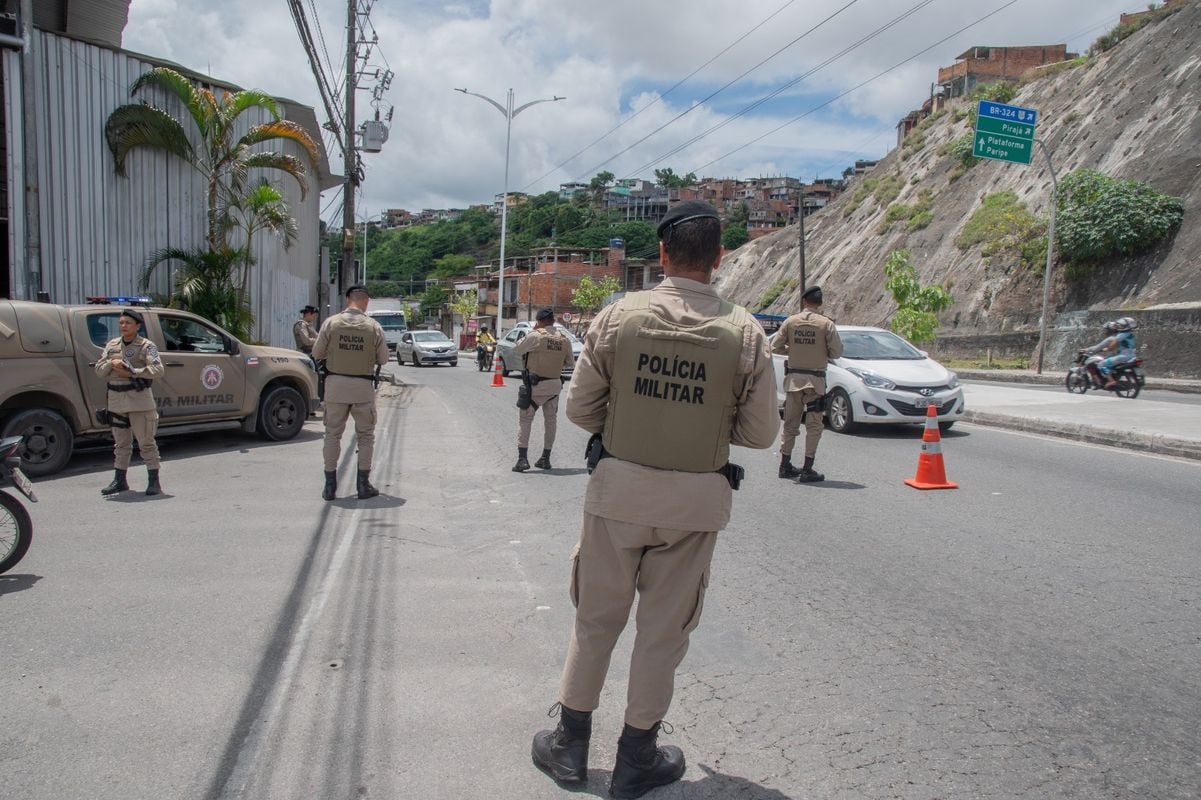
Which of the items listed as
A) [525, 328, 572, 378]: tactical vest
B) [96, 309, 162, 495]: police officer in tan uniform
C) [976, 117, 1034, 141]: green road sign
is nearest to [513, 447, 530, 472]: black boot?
[525, 328, 572, 378]: tactical vest

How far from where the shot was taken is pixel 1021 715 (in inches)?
145

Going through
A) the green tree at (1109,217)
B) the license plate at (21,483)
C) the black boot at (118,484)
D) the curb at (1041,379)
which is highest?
the green tree at (1109,217)

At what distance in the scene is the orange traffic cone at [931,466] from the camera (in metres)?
8.59

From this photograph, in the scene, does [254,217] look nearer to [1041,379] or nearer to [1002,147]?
[1002,147]

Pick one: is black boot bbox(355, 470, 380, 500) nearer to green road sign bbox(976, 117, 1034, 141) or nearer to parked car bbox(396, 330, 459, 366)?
green road sign bbox(976, 117, 1034, 141)

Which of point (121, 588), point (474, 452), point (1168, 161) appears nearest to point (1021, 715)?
point (121, 588)

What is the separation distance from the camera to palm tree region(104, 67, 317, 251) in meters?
14.7

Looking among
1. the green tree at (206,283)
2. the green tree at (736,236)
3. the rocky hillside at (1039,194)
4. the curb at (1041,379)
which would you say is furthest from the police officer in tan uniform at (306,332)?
the green tree at (736,236)

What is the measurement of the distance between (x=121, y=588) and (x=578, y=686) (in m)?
3.57

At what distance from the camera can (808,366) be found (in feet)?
29.2

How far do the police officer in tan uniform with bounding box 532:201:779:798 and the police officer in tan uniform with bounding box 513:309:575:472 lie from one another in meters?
6.27

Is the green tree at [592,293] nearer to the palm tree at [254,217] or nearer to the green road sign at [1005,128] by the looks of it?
the green road sign at [1005,128]

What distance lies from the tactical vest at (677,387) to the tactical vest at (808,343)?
6.06 metres

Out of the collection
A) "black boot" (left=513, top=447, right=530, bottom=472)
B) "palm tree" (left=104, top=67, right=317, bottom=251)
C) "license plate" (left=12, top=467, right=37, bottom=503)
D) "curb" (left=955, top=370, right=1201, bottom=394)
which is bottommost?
"black boot" (left=513, top=447, right=530, bottom=472)
